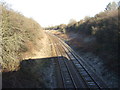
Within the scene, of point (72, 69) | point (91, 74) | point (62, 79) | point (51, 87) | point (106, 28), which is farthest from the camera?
point (106, 28)

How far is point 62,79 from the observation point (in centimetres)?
1312

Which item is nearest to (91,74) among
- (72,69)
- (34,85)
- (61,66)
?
(72,69)

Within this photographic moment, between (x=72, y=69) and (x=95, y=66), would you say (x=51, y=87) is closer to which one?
(x=72, y=69)

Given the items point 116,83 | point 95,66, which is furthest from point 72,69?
point 116,83

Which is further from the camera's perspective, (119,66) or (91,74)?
(91,74)

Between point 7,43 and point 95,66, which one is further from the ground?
point 7,43

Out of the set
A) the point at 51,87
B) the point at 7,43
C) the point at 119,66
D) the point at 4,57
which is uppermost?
the point at 7,43

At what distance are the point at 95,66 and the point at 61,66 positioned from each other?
4.16 metres

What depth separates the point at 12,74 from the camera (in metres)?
10.6

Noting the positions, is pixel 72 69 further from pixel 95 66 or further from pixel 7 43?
pixel 7 43

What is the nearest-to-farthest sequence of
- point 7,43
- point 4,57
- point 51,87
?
point 4,57
point 7,43
point 51,87

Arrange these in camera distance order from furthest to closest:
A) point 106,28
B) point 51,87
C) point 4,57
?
point 106,28
point 51,87
point 4,57

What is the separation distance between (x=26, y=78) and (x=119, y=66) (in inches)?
342

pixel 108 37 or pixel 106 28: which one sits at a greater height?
pixel 106 28
